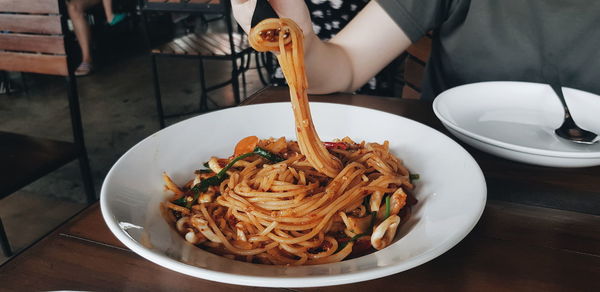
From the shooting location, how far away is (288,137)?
3.20ft

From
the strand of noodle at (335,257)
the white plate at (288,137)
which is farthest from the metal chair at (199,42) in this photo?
the strand of noodle at (335,257)

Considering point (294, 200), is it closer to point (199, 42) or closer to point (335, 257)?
point (335, 257)

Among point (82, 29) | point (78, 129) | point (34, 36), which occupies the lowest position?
point (82, 29)

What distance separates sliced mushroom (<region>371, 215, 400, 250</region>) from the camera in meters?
0.63

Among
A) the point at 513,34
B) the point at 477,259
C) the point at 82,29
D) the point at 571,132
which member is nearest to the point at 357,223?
the point at 477,259

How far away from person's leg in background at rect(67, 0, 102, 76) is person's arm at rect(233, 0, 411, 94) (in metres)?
4.24

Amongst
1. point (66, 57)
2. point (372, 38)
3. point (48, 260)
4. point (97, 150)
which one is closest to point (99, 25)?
point (97, 150)

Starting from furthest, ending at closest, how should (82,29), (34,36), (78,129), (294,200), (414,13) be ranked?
(82,29)
(78,129)
(34,36)
(414,13)
(294,200)

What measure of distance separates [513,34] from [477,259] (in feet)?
3.15

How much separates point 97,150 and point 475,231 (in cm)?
299

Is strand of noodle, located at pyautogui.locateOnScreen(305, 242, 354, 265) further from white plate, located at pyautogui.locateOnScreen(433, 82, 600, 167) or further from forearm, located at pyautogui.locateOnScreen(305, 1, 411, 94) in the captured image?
forearm, located at pyautogui.locateOnScreen(305, 1, 411, 94)

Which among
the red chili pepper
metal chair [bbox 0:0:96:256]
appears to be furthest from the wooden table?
metal chair [bbox 0:0:96:256]

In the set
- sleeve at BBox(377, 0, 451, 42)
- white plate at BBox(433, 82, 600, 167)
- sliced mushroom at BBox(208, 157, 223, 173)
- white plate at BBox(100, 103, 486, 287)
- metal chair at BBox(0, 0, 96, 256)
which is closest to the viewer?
white plate at BBox(100, 103, 486, 287)

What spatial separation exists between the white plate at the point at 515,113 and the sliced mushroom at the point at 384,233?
0.29 metres
